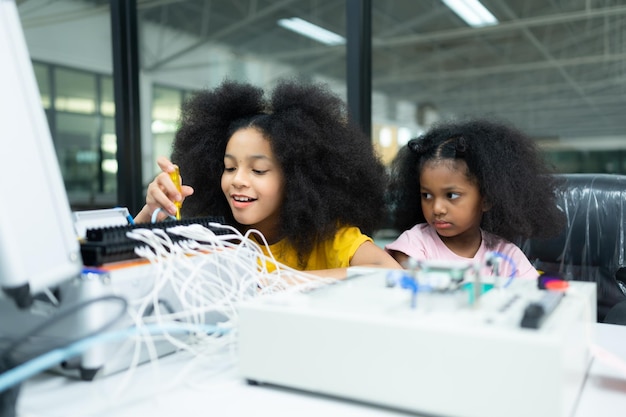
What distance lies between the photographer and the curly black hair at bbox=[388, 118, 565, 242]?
1.21 meters

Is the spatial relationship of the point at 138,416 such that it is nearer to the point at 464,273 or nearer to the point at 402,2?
the point at 464,273

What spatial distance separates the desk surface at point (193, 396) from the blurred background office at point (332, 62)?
0.88 meters

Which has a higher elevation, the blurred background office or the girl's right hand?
the blurred background office

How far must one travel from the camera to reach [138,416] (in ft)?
1.64

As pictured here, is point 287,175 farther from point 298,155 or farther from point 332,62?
point 332,62

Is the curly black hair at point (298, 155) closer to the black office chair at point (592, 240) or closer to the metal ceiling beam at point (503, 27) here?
the black office chair at point (592, 240)

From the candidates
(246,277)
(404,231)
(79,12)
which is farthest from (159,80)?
(246,277)

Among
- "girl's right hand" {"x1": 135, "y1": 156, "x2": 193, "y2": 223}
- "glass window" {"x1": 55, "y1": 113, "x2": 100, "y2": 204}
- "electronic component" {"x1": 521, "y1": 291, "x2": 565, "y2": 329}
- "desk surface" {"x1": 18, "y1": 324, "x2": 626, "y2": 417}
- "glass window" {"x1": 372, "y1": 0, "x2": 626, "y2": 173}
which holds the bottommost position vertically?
"desk surface" {"x1": 18, "y1": 324, "x2": 626, "y2": 417}

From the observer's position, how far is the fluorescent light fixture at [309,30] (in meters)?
6.64

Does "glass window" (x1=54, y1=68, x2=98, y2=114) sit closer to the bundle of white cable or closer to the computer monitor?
the bundle of white cable

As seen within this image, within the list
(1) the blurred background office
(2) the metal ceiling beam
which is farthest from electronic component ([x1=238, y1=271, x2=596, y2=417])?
(2) the metal ceiling beam

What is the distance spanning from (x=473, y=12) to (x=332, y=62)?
2838mm

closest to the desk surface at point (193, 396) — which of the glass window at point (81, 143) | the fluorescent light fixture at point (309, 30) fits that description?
the glass window at point (81, 143)

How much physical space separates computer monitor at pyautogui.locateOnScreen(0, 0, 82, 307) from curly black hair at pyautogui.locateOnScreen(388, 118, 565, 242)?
37.1 inches
